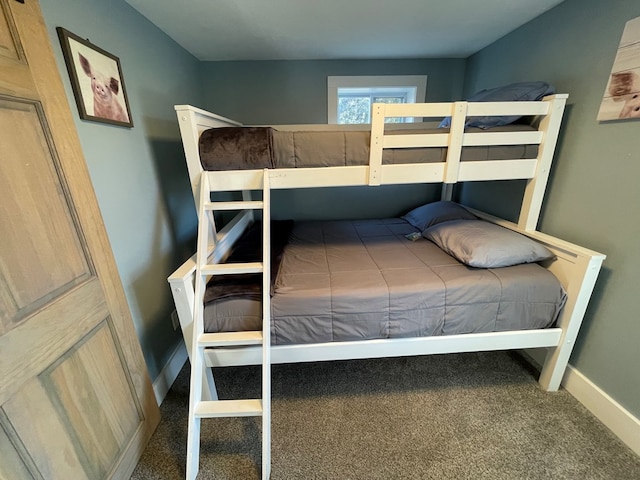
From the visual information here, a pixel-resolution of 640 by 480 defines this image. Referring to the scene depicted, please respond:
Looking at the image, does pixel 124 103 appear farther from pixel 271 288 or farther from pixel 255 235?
pixel 271 288

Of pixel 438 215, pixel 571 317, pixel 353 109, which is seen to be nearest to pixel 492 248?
pixel 571 317

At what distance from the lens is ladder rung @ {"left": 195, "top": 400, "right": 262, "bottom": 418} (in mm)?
1209

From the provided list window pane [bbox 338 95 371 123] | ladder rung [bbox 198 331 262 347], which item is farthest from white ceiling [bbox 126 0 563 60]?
ladder rung [bbox 198 331 262 347]

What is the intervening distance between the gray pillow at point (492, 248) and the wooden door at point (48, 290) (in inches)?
74.8

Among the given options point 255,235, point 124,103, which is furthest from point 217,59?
point 255,235

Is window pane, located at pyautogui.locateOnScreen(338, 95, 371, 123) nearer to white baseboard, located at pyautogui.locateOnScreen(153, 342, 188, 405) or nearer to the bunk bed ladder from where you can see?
the bunk bed ladder

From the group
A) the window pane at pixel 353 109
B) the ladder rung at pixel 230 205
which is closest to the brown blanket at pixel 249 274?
the ladder rung at pixel 230 205

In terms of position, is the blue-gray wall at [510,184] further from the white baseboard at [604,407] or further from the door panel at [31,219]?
the door panel at [31,219]

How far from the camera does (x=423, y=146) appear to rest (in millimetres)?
1512

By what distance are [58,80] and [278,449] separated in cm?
187

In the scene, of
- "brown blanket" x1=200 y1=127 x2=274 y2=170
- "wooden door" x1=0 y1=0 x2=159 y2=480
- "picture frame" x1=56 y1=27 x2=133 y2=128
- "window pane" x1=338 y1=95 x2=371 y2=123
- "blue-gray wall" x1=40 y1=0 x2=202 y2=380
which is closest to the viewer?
"wooden door" x1=0 y1=0 x2=159 y2=480

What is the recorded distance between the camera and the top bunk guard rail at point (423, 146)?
145cm

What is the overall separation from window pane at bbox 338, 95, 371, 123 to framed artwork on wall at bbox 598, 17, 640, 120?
1.87 metres

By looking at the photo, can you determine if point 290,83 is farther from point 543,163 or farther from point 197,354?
point 197,354
